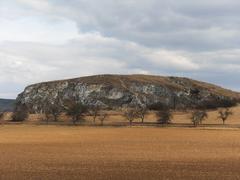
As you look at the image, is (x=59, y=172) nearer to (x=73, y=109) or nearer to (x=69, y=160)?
(x=69, y=160)

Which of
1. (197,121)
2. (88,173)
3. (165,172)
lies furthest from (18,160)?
(197,121)

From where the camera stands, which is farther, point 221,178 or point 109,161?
point 109,161

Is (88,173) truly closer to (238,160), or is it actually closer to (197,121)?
(238,160)

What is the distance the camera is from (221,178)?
111 feet

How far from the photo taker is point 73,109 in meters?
188

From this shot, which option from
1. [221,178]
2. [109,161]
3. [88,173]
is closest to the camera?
[221,178]

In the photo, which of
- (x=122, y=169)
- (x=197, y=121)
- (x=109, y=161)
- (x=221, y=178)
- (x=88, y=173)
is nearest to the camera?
(x=221, y=178)

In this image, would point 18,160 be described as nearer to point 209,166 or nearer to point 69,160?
point 69,160

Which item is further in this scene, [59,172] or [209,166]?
[209,166]

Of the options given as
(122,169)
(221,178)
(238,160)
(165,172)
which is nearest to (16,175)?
(122,169)

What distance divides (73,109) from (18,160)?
14223cm

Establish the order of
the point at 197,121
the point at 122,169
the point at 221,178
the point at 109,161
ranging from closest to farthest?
the point at 221,178
the point at 122,169
the point at 109,161
the point at 197,121

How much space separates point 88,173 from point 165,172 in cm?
604

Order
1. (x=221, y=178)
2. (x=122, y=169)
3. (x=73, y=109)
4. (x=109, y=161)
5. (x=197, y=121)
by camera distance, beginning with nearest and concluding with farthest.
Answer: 1. (x=221, y=178)
2. (x=122, y=169)
3. (x=109, y=161)
4. (x=197, y=121)
5. (x=73, y=109)
